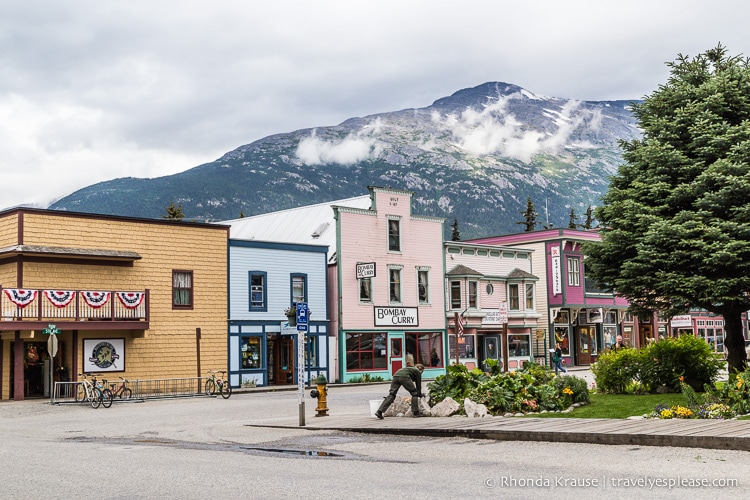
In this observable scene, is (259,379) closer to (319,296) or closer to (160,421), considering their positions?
(319,296)

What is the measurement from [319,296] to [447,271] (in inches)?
383

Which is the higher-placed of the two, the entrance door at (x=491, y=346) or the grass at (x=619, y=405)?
the entrance door at (x=491, y=346)

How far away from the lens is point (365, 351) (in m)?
47.2

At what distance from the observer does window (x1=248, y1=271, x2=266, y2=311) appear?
4278 cm

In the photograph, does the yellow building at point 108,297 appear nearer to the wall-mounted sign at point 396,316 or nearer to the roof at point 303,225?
the roof at point 303,225

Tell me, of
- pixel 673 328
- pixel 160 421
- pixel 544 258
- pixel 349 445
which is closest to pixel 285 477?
pixel 349 445

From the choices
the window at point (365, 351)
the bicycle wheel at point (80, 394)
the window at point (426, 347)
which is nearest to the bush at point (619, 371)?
the bicycle wheel at point (80, 394)

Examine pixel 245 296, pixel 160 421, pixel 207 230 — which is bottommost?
pixel 160 421

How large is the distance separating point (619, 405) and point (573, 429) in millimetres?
5595

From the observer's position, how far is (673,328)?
72.6 metres

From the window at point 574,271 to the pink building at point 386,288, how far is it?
12230mm

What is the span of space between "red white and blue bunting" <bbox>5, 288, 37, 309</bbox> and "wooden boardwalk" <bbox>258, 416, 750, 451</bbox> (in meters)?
16.3

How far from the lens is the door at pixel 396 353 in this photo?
159 feet

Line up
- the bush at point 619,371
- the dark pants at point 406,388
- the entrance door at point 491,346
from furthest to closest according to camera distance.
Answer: the entrance door at point 491,346 < the bush at point 619,371 < the dark pants at point 406,388
